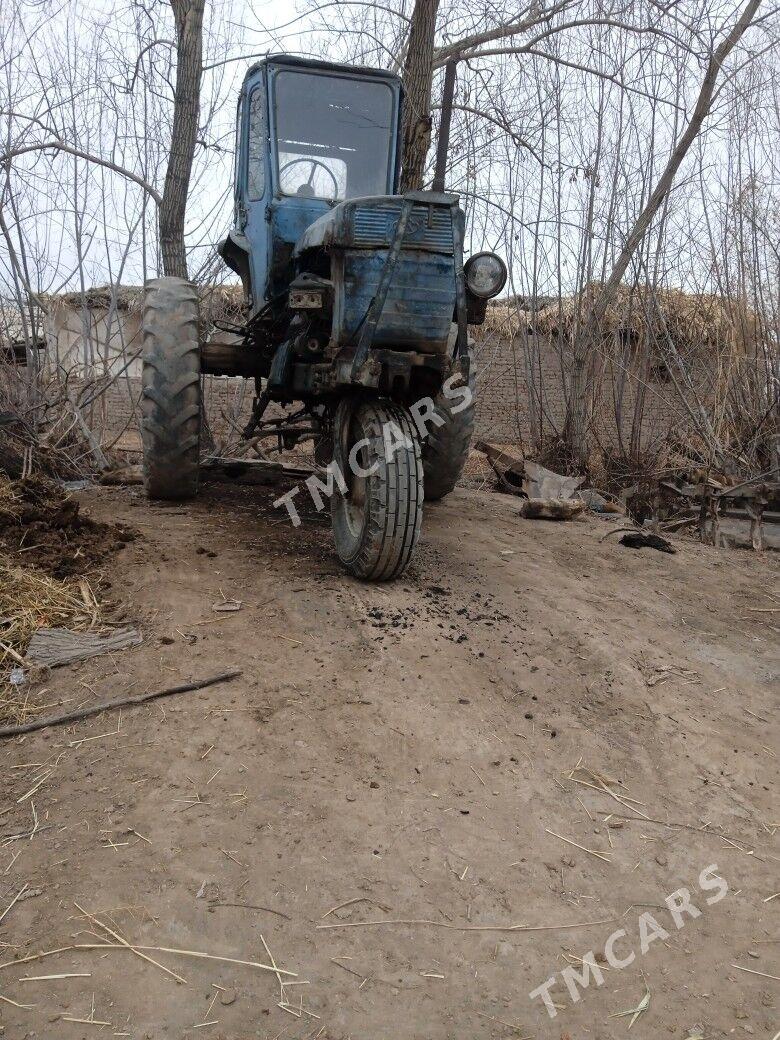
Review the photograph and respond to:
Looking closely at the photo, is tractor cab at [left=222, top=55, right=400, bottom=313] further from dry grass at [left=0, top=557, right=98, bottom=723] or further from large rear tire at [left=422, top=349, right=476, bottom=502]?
dry grass at [left=0, top=557, right=98, bottom=723]

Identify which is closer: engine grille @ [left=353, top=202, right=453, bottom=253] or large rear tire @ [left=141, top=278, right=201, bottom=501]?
engine grille @ [left=353, top=202, right=453, bottom=253]

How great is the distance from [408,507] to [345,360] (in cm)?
79

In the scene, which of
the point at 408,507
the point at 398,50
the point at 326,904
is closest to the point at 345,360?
the point at 408,507

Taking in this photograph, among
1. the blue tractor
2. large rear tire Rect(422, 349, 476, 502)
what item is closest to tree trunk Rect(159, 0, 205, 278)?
the blue tractor

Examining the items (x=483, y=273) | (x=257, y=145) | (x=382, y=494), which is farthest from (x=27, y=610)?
(x=257, y=145)

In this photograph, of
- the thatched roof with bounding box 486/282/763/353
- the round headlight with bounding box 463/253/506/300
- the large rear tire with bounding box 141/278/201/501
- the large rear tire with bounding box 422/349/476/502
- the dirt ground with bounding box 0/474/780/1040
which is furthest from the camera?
the thatched roof with bounding box 486/282/763/353

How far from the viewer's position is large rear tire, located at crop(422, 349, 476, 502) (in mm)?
6449

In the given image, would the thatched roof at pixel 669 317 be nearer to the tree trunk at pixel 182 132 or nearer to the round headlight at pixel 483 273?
the tree trunk at pixel 182 132

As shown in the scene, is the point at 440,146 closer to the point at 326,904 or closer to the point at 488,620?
the point at 488,620

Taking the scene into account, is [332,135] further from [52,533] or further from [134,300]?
[134,300]

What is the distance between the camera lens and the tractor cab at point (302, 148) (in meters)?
5.45

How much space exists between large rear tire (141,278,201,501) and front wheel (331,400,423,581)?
1.45m

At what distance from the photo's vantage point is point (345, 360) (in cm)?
439

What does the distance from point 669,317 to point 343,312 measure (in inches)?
253
